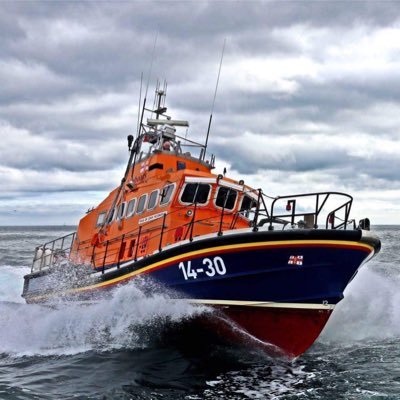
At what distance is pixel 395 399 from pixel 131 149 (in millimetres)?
7448

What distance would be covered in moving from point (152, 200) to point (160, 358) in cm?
310

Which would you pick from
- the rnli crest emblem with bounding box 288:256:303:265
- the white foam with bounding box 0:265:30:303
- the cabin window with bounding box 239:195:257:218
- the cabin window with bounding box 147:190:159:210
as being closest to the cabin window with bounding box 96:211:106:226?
the cabin window with bounding box 147:190:159:210

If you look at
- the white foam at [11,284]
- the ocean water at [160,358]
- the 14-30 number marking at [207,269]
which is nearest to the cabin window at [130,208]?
the ocean water at [160,358]

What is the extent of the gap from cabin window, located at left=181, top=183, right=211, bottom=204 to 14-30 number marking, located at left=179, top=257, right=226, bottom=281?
1726 mm

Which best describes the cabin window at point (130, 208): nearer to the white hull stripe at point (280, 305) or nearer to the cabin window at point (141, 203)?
the cabin window at point (141, 203)

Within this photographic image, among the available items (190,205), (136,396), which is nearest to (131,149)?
(190,205)

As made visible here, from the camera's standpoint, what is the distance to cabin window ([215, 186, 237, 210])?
32.3 ft

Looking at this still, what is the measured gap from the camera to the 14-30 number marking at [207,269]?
7828mm

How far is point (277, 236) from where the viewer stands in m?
7.51

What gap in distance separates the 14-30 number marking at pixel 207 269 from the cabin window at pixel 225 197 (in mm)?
2058

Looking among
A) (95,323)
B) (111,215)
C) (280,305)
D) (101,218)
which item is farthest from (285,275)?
(101,218)

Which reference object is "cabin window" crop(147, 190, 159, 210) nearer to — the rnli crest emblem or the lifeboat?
the lifeboat

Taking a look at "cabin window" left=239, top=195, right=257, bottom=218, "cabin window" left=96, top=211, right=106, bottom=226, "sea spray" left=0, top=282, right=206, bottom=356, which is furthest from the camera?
"cabin window" left=96, top=211, right=106, bottom=226

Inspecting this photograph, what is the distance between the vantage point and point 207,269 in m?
7.93
